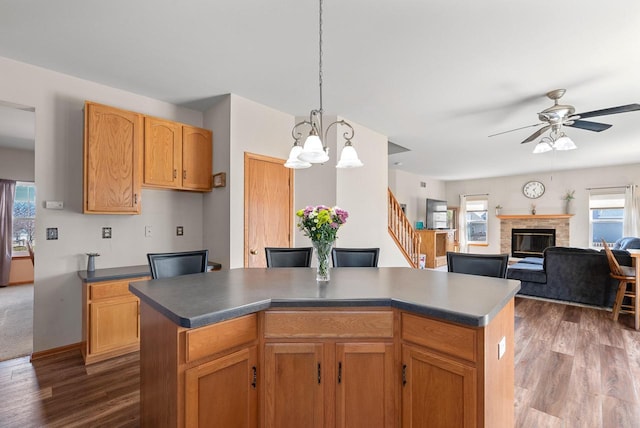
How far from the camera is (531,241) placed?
8961 millimetres

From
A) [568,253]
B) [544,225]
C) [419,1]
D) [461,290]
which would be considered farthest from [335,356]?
[544,225]

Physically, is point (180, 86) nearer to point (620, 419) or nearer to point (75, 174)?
point (75, 174)

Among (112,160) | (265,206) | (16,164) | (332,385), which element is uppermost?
(16,164)

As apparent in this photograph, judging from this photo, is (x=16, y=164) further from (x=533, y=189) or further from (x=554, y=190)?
(x=554, y=190)

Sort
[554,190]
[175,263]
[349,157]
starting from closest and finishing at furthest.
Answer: [349,157], [175,263], [554,190]

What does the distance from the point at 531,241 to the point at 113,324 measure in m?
10.3

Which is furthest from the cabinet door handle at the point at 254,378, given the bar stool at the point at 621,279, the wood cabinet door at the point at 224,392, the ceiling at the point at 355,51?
the bar stool at the point at 621,279

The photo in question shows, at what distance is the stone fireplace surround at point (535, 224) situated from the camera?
27.5ft

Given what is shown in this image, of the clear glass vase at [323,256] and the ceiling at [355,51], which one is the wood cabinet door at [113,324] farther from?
the ceiling at [355,51]

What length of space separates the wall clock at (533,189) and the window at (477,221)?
1.11 metres

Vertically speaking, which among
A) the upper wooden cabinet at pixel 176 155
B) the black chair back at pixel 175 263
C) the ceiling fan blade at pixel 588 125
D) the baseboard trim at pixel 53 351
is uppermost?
the ceiling fan blade at pixel 588 125

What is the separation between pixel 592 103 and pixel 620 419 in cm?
343

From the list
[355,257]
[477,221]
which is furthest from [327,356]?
[477,221]

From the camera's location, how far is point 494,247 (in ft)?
31.6
